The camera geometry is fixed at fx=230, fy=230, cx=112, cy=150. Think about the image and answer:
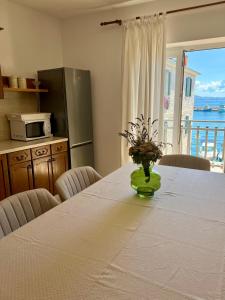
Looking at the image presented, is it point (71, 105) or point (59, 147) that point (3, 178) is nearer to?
point (59, 147)

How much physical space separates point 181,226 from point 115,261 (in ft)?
1.29

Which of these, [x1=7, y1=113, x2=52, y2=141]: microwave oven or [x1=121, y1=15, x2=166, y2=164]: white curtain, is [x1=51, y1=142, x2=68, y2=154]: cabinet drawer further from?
[x1=121, y1=15, x2=166, y2=164]: white curtain

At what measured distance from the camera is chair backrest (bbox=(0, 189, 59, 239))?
47.4 inches

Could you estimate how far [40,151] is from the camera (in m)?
2.75

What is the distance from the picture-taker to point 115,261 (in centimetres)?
88

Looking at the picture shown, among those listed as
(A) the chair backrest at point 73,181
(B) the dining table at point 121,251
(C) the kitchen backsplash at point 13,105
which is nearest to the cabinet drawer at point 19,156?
(C) the kitchen backsplash at point 13,105

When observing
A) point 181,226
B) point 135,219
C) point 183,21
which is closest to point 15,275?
point 135,219

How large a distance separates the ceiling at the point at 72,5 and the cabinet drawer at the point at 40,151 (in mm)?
1810

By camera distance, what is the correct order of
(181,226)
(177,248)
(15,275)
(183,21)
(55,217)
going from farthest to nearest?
(183,21)
(55,217)
(181,226)
(177,248)
(15,275)

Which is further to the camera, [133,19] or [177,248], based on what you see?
[133,19]

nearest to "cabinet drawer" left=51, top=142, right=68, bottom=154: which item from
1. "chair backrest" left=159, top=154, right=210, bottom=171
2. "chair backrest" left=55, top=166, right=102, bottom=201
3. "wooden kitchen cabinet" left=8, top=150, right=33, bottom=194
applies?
"wooden kitchen cabinet" left=8, top=150, right=33, bottom=194

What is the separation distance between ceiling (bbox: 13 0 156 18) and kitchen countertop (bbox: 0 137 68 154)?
1.70 m

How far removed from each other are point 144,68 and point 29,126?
1616mm

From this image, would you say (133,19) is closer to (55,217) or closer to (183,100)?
(183,100)
